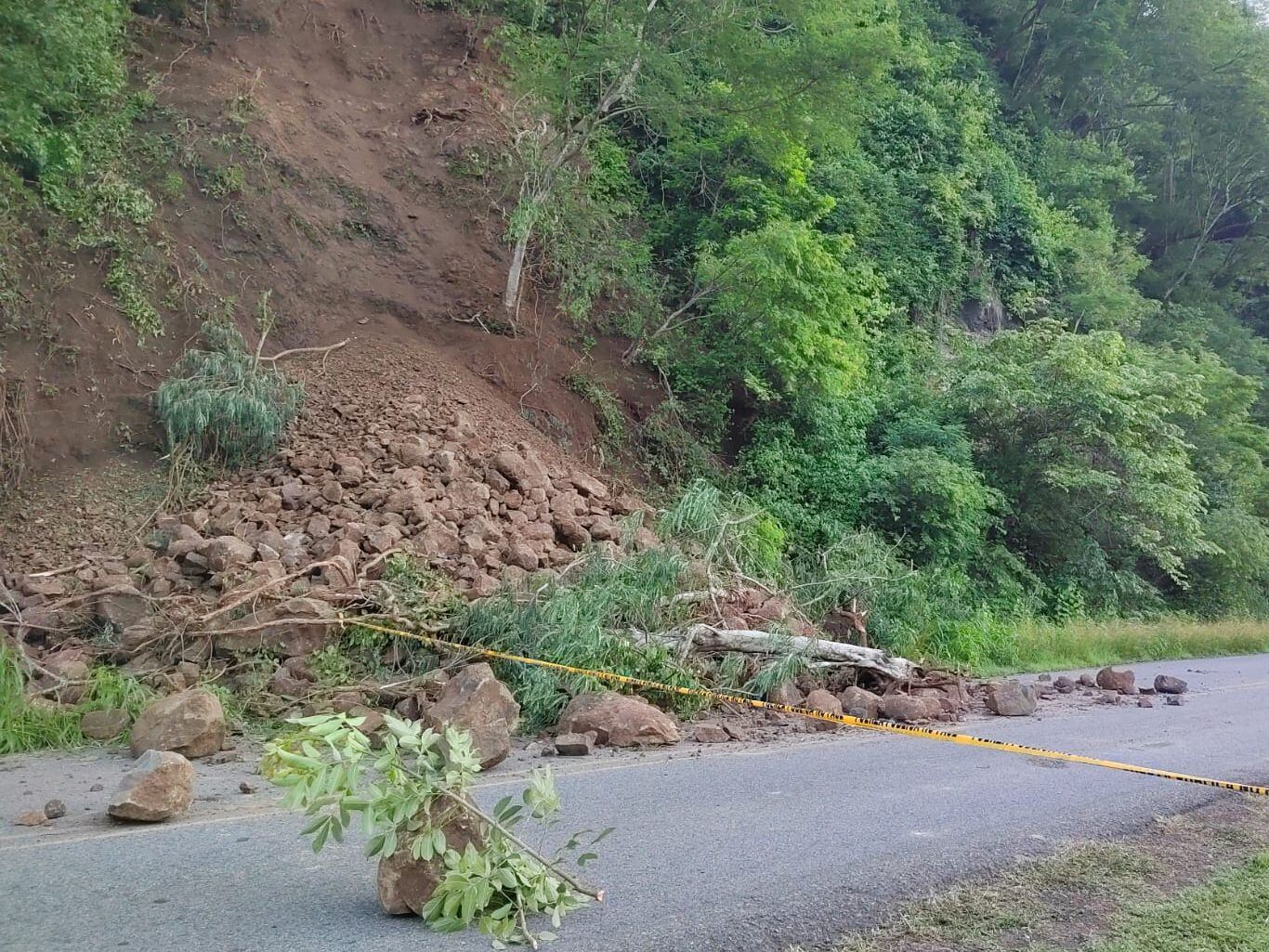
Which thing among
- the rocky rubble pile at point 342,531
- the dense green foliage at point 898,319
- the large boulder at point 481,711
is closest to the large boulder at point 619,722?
the large boulder at point 481,711

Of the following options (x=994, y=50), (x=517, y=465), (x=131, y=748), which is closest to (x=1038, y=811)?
(x=131, y=748)

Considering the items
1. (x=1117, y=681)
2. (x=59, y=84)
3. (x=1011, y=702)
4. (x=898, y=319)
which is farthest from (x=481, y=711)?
(x=898, y=319)

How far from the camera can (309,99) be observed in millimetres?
16422

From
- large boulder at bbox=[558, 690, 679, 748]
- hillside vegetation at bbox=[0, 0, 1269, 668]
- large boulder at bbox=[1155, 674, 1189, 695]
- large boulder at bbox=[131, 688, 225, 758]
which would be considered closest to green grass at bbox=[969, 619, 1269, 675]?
hillside vegetation at bbox=[0, 0, 1269, 668]

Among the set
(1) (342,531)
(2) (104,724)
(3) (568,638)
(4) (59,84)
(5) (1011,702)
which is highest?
(4) (59,84)

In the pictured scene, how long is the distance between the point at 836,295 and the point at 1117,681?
6916mm

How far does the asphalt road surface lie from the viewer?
3959mm

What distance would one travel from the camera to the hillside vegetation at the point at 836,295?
514 inches

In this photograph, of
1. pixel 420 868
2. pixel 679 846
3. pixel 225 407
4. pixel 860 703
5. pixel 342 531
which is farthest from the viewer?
pixel 225 407

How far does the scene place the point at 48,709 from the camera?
745cm

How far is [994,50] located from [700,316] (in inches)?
823

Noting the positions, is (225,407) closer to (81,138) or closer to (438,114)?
(81,138)

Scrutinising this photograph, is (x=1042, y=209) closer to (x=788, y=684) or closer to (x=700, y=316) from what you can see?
(x=700, y=316)

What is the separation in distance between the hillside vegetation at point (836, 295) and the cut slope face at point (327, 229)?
0.45 meters
